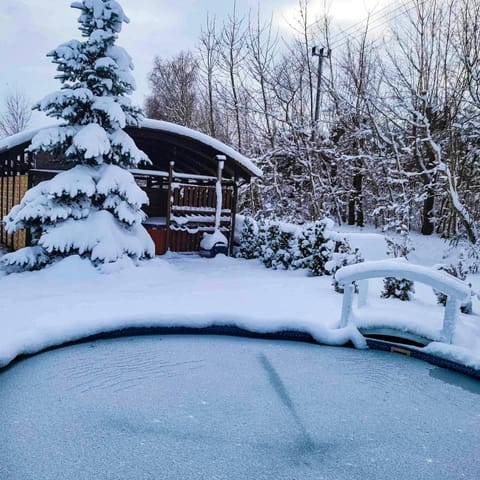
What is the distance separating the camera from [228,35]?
19.9 metres

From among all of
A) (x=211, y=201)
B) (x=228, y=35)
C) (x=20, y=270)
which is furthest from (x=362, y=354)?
(x=228, y=35)

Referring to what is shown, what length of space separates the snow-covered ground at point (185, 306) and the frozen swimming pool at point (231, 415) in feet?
0.94

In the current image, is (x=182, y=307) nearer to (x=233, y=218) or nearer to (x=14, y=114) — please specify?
(x=233, y=218)

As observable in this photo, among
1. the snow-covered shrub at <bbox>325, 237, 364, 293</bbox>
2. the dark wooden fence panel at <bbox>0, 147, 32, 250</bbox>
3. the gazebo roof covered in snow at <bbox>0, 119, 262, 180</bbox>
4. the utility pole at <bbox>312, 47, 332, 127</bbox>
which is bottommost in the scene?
the snow-covered shrub at <bbox>325, 237, 364, 293</bbox>

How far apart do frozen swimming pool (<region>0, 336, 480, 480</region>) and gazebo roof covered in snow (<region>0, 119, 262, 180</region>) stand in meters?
6.43

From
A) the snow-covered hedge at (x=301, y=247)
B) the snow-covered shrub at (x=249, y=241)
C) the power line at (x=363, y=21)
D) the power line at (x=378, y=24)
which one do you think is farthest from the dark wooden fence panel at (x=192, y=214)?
the power line at (x=363, y=21)

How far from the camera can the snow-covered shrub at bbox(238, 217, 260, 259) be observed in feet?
35.4

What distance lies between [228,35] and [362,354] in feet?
60.7

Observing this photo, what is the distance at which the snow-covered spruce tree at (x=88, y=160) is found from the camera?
25.5 ft

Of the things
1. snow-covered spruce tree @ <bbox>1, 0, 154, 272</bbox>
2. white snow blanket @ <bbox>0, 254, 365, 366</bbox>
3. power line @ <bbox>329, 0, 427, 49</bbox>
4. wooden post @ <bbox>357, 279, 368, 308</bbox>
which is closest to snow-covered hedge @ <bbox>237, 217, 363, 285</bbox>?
white snow blanket @ <bbox>0, 254, 365, 366</bbox>

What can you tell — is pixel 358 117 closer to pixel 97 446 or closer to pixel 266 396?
pixel 266 396

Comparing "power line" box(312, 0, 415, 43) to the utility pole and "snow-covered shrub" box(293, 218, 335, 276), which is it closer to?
the utility pole

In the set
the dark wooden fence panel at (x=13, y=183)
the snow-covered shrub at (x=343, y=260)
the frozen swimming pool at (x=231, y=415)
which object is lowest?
the frozen swimming pool at (x=231, y=415)

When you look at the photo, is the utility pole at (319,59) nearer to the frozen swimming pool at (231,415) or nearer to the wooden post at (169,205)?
the wooden post at (169,205)
